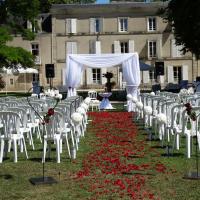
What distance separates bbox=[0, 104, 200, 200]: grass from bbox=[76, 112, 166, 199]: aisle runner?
102 mm

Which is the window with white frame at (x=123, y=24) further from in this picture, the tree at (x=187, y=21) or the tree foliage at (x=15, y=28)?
the tree at (x=187, y=21)

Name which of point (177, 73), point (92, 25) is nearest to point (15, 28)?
point (92, 25)

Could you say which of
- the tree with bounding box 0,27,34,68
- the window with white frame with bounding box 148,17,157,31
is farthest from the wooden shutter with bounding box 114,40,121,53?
the tree with bounding box 0,27,34,68

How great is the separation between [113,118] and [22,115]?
26.8 feet

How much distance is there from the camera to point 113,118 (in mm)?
17828

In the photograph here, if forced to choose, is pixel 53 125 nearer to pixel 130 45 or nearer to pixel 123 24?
pixel 130 45

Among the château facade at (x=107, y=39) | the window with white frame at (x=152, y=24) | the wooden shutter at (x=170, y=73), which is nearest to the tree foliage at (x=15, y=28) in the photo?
the château facade at (x=107, y=39)

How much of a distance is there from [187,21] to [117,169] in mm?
18685

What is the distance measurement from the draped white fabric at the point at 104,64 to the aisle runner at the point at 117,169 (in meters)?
9.36

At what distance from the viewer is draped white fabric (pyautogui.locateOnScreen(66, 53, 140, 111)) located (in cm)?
2194

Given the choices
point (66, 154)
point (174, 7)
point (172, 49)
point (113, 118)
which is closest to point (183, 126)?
point (66, 154)

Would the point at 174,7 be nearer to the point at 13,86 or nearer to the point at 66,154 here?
the point at 66,154

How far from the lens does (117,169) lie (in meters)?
7.95

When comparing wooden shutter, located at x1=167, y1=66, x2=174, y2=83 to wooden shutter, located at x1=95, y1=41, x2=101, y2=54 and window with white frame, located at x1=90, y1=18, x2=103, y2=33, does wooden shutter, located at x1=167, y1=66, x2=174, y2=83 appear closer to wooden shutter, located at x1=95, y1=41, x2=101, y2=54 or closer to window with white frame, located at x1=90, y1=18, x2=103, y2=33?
wooden shutter, located at x1=95, y1=41, x2=101, y2=54
